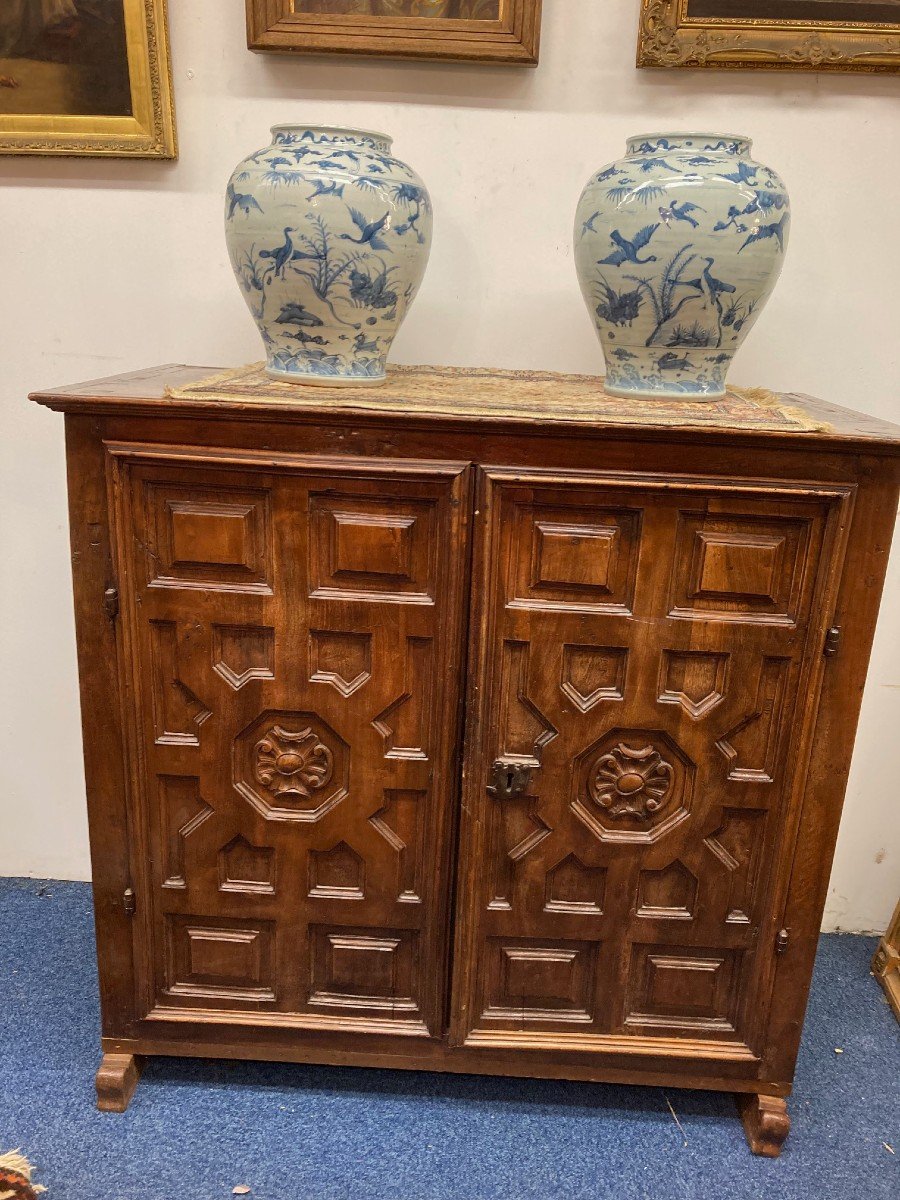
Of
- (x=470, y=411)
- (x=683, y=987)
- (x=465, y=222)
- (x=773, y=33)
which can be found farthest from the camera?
(x=465, y=222)

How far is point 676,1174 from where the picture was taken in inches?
48.3

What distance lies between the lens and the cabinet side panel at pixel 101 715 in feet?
3.53

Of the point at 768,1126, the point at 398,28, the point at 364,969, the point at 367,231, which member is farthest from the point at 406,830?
the point at 398,28

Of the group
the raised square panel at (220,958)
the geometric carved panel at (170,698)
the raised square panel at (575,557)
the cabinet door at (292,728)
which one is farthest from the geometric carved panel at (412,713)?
the raised square panel at (220,958)

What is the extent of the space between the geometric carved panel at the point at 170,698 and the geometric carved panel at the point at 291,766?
0.07 meters

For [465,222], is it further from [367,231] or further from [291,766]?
[291,766]

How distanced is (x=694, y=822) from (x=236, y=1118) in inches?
32.2

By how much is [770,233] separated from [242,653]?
87 centimetres

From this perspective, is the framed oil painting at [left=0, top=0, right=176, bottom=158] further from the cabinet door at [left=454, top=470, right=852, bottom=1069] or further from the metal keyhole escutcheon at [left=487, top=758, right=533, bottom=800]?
the metal keyhole escutcheon at [left=487, top=758, right=533, bottom=800]

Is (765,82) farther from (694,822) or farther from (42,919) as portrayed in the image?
(42,919)

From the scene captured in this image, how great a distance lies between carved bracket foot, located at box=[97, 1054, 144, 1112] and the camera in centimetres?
127

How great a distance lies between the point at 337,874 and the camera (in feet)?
3.96

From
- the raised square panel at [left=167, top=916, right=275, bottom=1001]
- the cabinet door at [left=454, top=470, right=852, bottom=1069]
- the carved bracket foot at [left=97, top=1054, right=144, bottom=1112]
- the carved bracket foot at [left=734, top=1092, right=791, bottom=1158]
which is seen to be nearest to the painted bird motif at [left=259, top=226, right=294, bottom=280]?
the cabinet door at [left=454, top=470, right=852, bottom=1069]

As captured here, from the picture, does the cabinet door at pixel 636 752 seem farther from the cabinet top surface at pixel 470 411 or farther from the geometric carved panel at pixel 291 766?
the geometric carved panel at pixel 291 766
